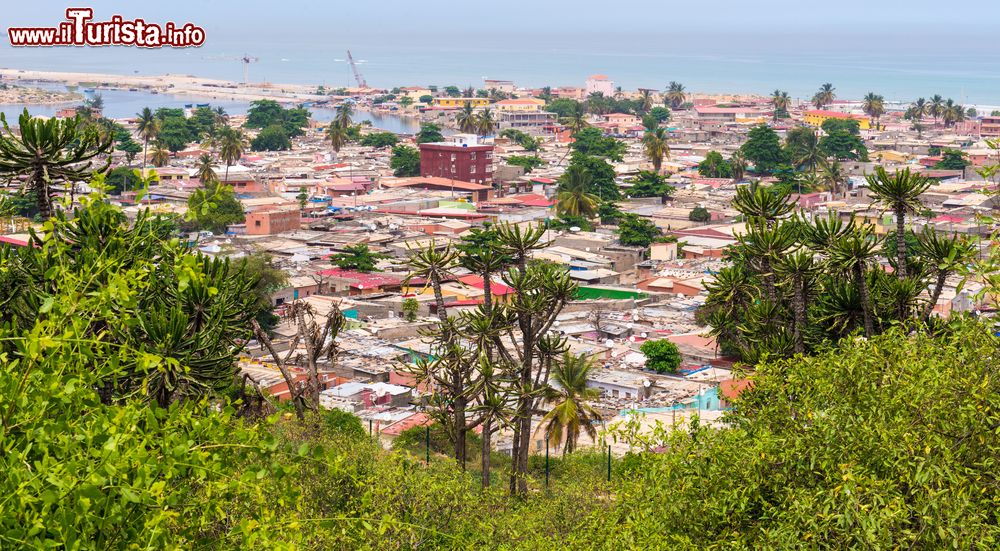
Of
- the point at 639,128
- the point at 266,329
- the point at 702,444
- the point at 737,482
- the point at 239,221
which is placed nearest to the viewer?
the point at 737,482

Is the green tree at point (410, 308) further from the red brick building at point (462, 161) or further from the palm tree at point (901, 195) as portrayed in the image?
the red brick building at point (462, 161)

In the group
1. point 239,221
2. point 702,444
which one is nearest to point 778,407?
point 702,444

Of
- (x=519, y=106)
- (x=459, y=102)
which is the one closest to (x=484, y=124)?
(x=519, y=106)

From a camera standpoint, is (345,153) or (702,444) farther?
(345,153)

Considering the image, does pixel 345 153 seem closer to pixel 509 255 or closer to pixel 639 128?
pixel 639 128

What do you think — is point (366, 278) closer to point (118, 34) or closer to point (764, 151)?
point (118, 34)

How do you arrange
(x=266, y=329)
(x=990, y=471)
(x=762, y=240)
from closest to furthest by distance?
(x=990, y=471), (x=762, y=240), (x=266, y=329)

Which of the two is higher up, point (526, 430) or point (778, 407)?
point (778, 407)
